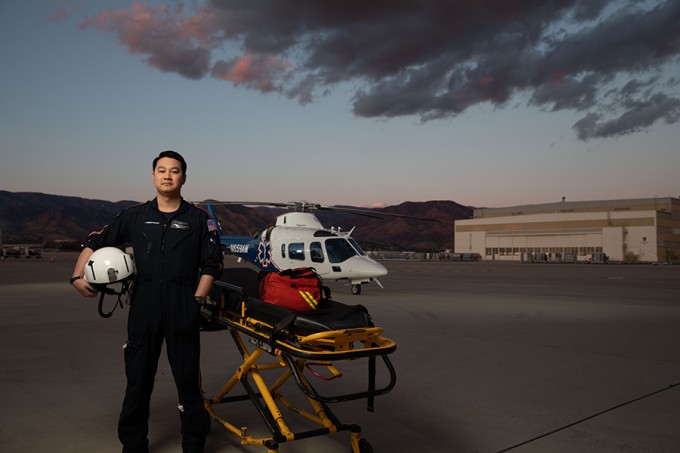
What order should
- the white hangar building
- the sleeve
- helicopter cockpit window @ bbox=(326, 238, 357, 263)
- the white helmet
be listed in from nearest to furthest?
the white helmet → the sleeve → helicopter cockpit window @ bbox=(326, 238, 357, 263) → the white hangar building

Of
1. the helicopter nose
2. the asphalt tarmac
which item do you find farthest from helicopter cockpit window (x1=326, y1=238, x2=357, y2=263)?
the asphalt tarmac

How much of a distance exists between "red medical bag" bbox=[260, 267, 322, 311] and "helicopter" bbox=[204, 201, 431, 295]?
12.3 m

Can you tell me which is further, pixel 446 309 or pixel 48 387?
pixel 446 309

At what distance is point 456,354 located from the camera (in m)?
7.61

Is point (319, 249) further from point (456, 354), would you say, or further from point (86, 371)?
point (86, 371)

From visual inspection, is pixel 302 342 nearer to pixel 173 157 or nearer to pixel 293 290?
pixel 293 290

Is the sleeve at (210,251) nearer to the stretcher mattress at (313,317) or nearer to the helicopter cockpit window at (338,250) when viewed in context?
the stretcher mattress at (313,317)

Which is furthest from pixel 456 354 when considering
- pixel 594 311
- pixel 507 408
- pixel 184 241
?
pixel 594 311

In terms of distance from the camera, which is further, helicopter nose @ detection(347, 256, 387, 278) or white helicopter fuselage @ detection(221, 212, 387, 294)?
white helicopter fuselage @ detection(221, 212, 387, 294)

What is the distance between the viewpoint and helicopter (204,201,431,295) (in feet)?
54.4

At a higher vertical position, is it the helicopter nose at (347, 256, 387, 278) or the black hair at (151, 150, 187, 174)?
the black hair at (151, 150, 187, 174)

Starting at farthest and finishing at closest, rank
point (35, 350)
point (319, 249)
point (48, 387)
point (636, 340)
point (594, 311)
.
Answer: point (319, 249) → point (594, 311) → point (636, 340) → point (35, 350) → point (48, 387)

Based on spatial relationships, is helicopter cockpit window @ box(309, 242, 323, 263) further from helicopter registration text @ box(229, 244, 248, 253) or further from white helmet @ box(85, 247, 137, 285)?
white helmet @ box(85, 247, 137, 285)

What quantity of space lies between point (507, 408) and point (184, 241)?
3485 millimetres
